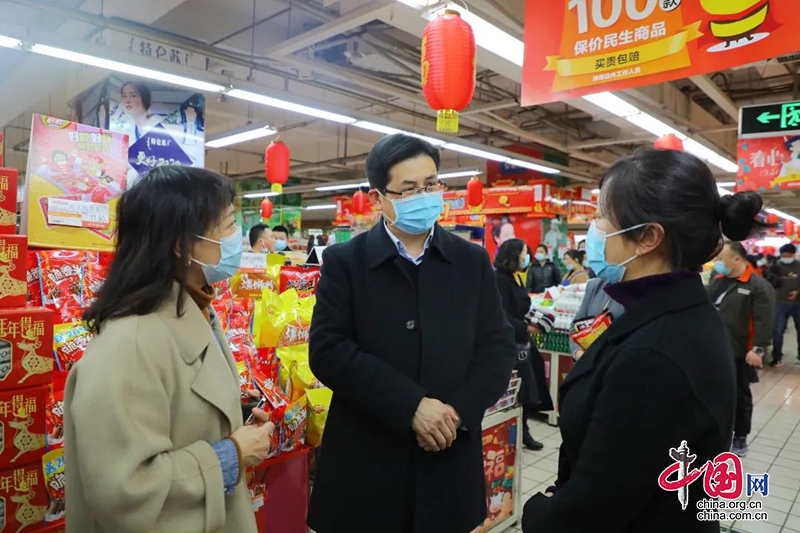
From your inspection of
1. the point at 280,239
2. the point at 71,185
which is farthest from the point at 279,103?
the point at 71,185

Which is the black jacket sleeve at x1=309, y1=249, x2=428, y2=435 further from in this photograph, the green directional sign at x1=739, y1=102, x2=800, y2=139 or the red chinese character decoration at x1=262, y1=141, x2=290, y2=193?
the green directional sign at x1=739, y1=102, x2=800, y2=139

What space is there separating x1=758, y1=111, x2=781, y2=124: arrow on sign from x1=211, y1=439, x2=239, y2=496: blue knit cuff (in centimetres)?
737

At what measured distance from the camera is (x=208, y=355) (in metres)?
1.33

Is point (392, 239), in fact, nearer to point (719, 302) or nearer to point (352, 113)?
point (719, 302)

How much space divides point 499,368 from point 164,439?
1.08 meters

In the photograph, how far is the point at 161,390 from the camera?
45.7 inches

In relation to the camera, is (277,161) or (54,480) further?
(277,161)

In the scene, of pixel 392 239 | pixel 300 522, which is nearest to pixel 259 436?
pixel 392 239

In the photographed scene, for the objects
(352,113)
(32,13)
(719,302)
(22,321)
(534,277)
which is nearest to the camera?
(22,321)

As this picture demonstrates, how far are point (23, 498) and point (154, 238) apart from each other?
110cm

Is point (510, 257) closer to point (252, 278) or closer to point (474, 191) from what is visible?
point (252, 278)

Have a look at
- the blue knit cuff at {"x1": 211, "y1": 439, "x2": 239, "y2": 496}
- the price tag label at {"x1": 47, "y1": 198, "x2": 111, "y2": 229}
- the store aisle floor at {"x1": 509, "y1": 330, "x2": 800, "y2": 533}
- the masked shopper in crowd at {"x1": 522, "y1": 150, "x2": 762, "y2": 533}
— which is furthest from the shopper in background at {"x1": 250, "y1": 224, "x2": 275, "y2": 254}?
the masked shopper in crowd at {"x1": 522, "y1": 150, "x2": 762, "y2": 533}

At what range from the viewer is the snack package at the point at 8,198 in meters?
1.80

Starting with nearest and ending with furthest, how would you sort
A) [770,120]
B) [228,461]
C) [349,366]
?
[228,461] < [349,366] < [770,120]
